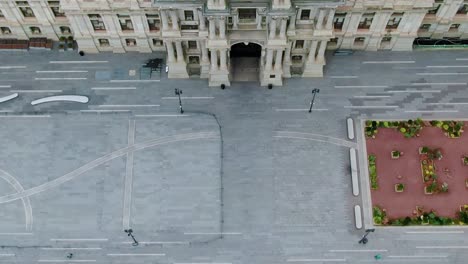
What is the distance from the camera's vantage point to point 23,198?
10125cm

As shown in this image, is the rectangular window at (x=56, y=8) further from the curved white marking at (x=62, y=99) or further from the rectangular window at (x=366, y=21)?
the rectangular window at (x=366, y=21)

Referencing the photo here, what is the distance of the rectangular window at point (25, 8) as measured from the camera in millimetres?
104438

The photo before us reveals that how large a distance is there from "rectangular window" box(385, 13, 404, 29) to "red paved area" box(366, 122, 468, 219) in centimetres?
1889

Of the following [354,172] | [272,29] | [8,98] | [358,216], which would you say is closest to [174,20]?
[272,29]

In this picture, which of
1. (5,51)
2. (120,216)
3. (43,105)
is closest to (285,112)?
(120,216)

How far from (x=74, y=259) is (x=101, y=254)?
14.9ft

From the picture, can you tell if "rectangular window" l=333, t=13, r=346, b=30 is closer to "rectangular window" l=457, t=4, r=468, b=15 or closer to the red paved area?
the red paved area

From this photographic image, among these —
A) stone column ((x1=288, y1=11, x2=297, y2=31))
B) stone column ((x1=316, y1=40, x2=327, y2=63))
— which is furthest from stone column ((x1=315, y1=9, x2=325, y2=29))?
stone column ((x1=288, y1=11, x2=297, y2=31))

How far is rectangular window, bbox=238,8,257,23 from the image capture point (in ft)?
311

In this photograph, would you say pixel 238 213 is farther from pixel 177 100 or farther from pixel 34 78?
pixel 34 78

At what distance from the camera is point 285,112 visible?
353 ft

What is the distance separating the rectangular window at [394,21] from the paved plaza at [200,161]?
7240 mm

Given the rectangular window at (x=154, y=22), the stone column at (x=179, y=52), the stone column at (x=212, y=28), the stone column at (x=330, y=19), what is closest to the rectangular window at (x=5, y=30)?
the rectangular window at (x=154, y=22)

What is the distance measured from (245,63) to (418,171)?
3737cm
